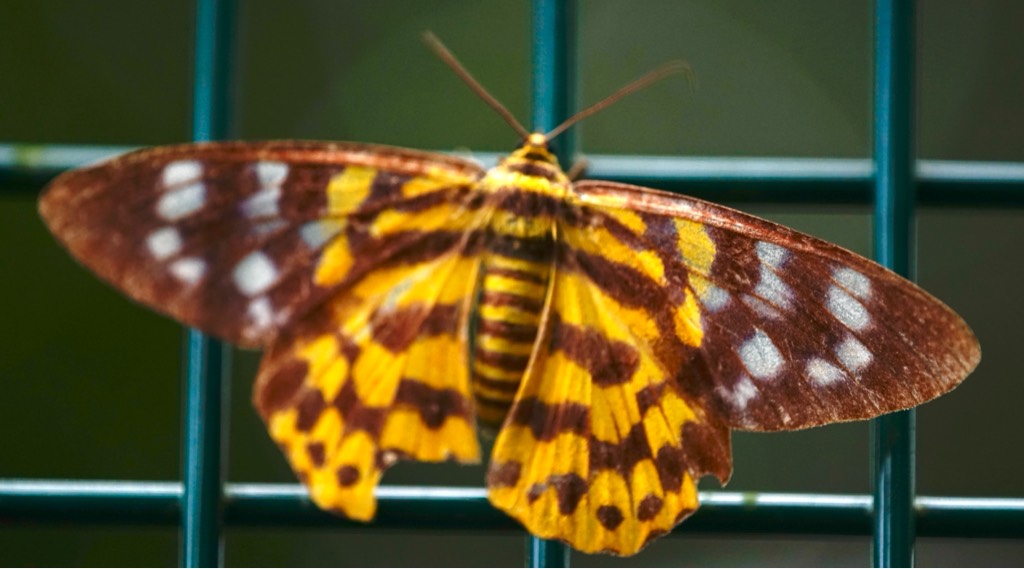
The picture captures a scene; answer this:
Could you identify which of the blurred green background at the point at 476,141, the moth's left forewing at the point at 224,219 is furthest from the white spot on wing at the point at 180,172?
the blurred green background at the point at 476,141

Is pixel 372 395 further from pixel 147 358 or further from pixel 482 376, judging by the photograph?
pixel 147 358

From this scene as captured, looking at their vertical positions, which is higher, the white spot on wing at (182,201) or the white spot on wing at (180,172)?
the white spot on wing at (180,172)

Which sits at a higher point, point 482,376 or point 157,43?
point 157,43

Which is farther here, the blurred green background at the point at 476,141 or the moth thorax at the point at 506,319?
the blurred green background at the point at 476,141

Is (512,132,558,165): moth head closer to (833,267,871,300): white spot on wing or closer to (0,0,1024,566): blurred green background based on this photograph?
(833,267,871,300): white spot on wing

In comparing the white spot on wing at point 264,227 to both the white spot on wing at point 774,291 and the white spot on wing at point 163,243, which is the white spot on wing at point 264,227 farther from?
the white spot on wing at point 774,291

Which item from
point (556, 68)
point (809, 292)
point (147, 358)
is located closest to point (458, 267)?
point (556, 68)
